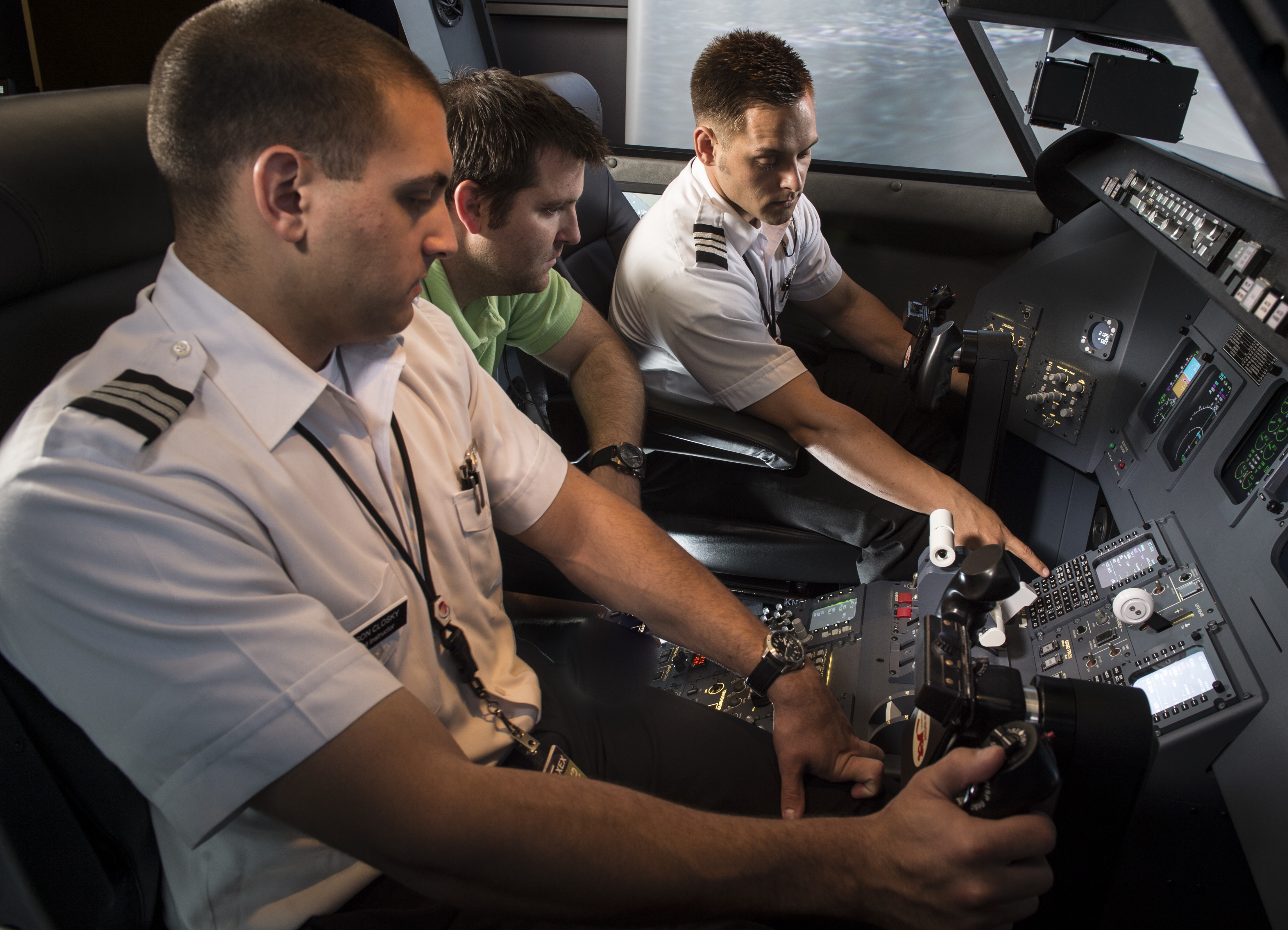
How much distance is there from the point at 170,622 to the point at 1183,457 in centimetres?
149

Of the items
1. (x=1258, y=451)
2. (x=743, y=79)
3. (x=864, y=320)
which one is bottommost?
(x=864, y=320)

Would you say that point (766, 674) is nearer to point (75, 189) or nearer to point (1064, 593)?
point (1064, 593)

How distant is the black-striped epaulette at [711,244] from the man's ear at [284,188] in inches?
44.0

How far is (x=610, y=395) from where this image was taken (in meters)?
1.69

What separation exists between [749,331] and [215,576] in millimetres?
1291

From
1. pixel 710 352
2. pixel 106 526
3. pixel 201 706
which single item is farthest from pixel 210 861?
pixel 710 352

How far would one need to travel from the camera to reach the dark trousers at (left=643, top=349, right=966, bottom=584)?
1.74 m

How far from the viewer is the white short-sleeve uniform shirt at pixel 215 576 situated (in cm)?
60

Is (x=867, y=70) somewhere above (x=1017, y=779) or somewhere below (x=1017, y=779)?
above

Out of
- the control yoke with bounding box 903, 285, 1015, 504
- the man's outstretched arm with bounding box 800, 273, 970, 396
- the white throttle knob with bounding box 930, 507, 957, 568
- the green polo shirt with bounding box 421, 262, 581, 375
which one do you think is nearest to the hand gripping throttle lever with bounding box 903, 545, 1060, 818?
the white throttle knob with bounding box 930, 507, 957, 568

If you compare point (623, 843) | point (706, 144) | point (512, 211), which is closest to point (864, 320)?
point (706, 144)

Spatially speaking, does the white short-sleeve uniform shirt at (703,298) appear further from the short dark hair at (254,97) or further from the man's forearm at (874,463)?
the short dark hair at (254,97)

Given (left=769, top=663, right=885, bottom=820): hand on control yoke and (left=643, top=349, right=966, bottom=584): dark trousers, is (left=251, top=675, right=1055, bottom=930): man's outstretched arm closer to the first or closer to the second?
(left=769, top=663, right=885, bottom=820): hand on control yoke

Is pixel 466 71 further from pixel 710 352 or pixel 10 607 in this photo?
pixel 10 607
